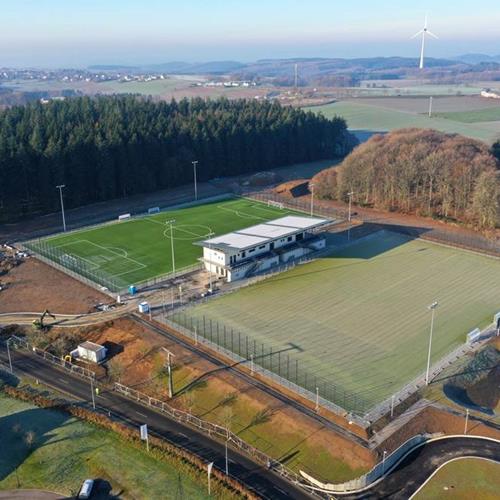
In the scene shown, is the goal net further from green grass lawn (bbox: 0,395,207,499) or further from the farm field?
green grass lawn (bbox: 0,395,207,499)

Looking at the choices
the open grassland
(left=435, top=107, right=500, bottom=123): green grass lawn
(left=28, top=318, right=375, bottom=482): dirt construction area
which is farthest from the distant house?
(left=435, top=107, right=500, bottom=123): green grass lawn

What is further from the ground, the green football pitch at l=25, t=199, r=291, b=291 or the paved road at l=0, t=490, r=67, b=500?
the green football pitch at l=25, t=199, r=291, b=291

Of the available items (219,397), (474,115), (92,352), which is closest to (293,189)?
(92,352)

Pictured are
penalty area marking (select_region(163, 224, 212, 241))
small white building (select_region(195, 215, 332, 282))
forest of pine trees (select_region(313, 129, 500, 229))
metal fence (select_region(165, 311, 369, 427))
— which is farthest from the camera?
forest of pine trees (select_region(313, 129, 500, 229))

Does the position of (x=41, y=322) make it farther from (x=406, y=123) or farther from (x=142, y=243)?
(x=406, y=123)

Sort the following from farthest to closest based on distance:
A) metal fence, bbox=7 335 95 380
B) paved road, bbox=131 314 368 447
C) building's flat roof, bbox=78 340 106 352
Answer: building's flat roof, bbox=78 340 106 352
metal fence, bbox=7 335 95 380
paved road, bbox=131 314 368 447

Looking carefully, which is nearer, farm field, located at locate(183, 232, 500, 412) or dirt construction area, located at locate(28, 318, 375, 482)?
dirt construction area, located at locate(28, 318, 375, 482)
